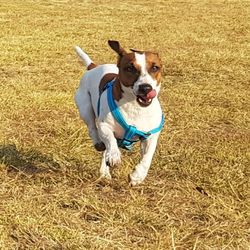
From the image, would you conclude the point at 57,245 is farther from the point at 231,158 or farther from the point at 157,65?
the point at 231,158

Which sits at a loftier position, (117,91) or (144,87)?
(144,87)

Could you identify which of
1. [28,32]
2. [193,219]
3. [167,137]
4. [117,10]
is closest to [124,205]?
[193,219]

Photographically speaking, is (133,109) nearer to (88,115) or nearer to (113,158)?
(113,158)

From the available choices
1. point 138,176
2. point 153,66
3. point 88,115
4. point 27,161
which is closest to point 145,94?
point 153,66

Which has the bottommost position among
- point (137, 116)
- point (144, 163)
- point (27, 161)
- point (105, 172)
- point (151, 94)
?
point (27, 161)

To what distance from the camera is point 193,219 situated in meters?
4.38

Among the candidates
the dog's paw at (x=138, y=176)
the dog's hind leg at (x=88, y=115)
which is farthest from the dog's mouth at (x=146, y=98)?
the dog's hind leg at (x=88, y=115)

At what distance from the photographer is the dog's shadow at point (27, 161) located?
17.5ft

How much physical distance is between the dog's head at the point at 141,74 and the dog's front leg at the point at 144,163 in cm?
41

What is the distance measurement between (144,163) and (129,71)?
782mm

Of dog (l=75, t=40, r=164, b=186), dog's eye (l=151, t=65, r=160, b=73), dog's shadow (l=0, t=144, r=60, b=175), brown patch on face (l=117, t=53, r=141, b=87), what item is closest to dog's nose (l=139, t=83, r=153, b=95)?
dog (l=75, t=40, r=164, b=186)

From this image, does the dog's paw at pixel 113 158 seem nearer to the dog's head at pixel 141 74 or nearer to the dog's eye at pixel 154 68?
A: the dog's head at pixel 141 74

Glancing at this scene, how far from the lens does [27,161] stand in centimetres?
553

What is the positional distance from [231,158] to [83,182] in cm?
154
